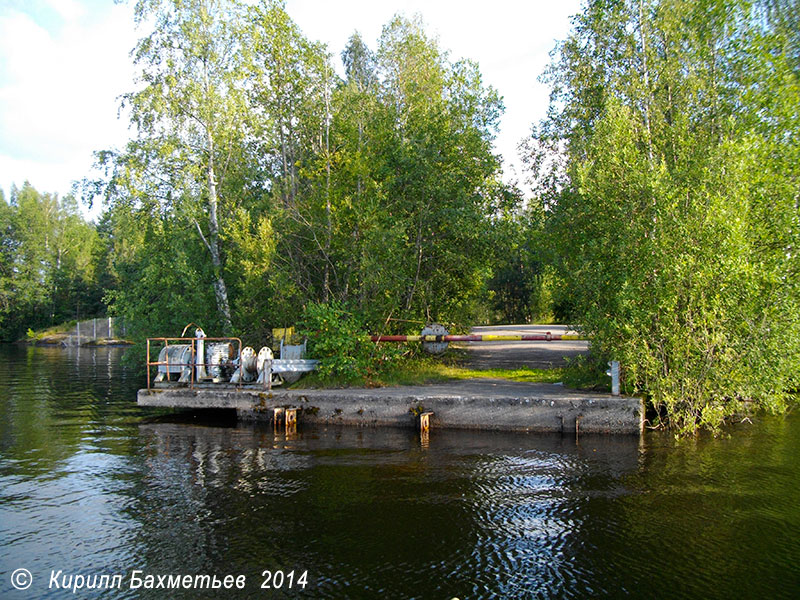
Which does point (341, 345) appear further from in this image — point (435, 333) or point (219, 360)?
point (435, 333)

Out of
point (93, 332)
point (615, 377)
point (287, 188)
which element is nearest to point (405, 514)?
point (615, 377)

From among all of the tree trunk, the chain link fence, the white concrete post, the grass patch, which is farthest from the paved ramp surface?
the chain link fence

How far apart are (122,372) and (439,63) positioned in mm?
21944

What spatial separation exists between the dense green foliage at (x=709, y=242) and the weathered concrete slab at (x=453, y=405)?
1.14 m

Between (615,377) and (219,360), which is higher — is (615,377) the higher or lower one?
the lower one

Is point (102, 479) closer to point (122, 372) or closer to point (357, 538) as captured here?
point (357, 538)

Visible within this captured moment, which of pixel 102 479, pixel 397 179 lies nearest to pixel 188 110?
pixel 397 179

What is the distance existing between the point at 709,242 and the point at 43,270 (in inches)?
2497

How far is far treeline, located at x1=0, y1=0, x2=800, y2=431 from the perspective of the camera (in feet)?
41.0

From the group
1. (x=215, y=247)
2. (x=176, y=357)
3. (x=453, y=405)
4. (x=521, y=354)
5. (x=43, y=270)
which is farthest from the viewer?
(x=43, y=270)

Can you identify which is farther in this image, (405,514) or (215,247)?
(215,247)

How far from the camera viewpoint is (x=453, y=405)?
13.7m

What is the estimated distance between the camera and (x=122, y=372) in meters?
29.9

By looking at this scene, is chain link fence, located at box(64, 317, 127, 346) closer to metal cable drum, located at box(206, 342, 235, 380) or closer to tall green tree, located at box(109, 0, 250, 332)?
tall green tree, located at box(109, 0, 250, 332)
